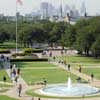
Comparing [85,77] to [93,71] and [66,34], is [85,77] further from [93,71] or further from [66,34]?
[66,34]

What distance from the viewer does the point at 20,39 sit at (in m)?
121

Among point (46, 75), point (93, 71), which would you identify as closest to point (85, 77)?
point (46, 75)

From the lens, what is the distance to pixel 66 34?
100 metres

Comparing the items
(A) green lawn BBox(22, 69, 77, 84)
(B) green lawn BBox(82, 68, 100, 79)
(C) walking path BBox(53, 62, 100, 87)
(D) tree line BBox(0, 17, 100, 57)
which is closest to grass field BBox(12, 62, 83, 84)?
(A) green lawn BBox(22, 69, 77, 84)

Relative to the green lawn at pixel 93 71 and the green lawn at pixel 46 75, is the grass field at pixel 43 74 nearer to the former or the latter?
the green lawn at pixel 46 75

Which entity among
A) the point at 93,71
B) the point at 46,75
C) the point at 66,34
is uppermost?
the point at 66,34

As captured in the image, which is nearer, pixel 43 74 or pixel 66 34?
pixel 43 74

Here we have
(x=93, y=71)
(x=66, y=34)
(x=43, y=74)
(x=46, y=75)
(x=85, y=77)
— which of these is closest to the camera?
(x=85, y=77)

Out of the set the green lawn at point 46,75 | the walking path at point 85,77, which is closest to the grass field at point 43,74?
the green lawn at point 46,75

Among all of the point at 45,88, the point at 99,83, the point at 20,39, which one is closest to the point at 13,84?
the point at 45,88

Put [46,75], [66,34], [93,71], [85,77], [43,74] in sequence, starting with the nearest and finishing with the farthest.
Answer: [85,77] → [46,75] → [43,74] → [93,71] → [66,34]

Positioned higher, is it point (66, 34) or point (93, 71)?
point (66, 34)

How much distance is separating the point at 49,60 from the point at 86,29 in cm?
1245

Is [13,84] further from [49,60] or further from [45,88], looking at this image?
[49,60]
